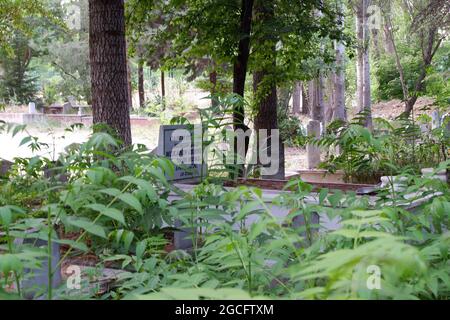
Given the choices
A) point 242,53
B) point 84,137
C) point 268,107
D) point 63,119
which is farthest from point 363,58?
point 242,53

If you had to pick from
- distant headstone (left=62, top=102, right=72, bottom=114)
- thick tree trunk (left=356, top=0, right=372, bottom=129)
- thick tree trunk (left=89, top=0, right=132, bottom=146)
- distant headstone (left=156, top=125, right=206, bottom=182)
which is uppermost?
thick tree trunk (left=356, top=0, right=372, bottom=129)

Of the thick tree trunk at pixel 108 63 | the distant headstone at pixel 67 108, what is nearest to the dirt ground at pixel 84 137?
the distant headstone at pixel 67 108

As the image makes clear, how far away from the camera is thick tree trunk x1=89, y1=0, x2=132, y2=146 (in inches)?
376

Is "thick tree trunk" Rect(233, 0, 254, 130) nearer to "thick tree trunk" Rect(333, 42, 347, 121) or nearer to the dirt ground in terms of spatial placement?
the dirt ground

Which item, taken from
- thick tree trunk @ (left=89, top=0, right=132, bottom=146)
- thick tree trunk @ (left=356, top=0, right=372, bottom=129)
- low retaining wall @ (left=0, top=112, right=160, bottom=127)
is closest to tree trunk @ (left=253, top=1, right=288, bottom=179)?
thick tree trunk @ (left=89, top=0, right=132, bottom=146)

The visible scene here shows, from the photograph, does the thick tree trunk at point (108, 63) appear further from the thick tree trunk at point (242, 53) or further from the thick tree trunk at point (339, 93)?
the thick tree trunk at point (339, 93)

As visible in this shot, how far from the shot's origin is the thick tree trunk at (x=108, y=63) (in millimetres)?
9539

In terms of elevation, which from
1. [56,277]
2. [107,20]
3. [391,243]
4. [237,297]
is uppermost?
[107,20]

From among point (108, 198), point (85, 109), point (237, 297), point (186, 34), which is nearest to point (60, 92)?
point (85, 109)

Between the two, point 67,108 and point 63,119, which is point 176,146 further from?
point 67,108
